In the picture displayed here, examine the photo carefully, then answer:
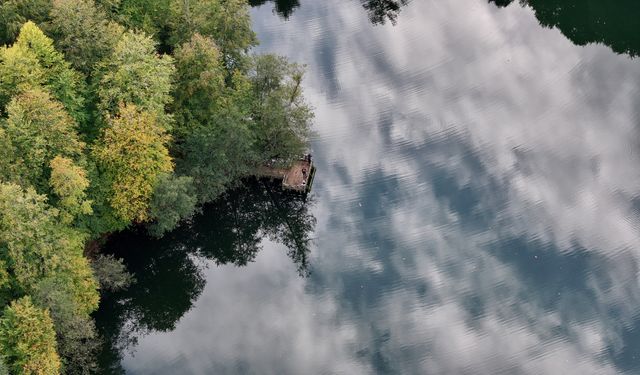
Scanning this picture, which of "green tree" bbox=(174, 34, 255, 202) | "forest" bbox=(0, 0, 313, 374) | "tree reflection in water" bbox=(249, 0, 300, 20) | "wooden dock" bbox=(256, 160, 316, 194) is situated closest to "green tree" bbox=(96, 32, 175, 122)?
"forest" bbox=(0, 0, 313, 374)

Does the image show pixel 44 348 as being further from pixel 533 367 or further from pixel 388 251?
pixel 533 367

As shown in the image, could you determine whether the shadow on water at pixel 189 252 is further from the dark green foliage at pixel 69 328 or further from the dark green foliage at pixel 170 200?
the dark green foliage at pixel 170 200

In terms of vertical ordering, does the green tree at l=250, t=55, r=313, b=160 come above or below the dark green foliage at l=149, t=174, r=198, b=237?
above

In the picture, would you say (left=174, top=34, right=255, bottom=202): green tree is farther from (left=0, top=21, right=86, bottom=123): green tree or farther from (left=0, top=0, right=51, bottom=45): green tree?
(left=0, top=0, right=51, bottom=45): green tree

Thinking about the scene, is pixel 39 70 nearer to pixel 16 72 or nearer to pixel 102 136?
pixel 16 72

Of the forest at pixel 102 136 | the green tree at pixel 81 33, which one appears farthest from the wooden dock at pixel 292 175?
the green tree at pixel 81 33

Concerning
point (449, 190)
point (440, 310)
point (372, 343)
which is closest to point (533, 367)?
point (440, 310)

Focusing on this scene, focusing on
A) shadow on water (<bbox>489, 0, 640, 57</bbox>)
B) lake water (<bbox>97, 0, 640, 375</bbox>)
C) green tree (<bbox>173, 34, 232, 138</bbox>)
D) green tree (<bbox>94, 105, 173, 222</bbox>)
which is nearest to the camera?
green tree (<bbox>94, 105, 173, 222</bbox>)

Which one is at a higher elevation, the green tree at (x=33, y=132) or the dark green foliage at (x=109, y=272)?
the green tree at (x=33, y=132)
